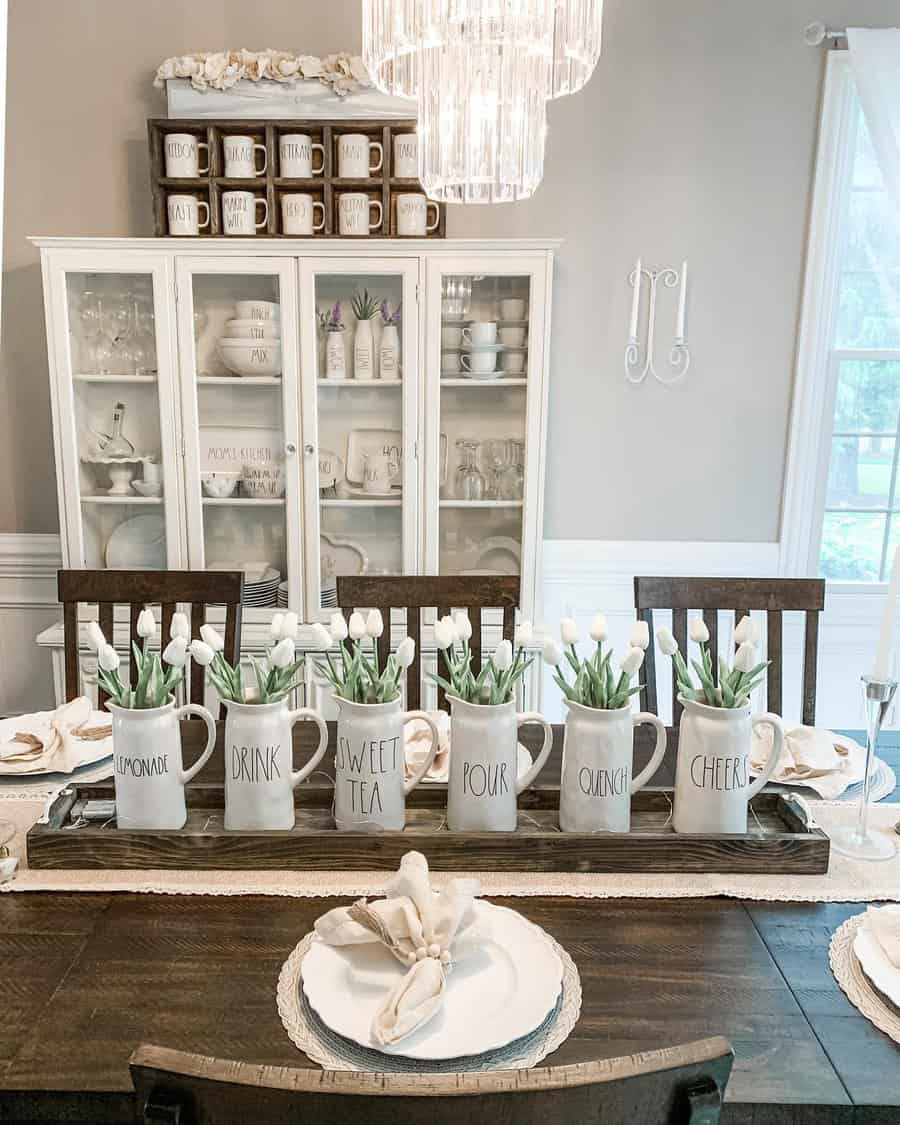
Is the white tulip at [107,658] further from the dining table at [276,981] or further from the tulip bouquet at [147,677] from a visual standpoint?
the dining table at [276,981]

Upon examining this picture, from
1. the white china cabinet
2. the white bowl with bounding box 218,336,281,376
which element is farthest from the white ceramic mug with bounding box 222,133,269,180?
the white bowl with bounding box 218,336,281,376

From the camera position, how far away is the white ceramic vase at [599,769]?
3.73ft

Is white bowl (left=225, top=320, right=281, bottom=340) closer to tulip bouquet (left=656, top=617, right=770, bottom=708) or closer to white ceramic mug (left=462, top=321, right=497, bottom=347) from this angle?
white ceramic mug (left=462, top=321, right=497, bottom=347)

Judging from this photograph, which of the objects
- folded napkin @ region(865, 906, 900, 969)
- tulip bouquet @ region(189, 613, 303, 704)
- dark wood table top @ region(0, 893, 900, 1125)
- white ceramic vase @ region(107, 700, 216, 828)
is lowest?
dark wood table top @ region(0, 893, 900, 1125)

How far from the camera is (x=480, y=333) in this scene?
2430 mm

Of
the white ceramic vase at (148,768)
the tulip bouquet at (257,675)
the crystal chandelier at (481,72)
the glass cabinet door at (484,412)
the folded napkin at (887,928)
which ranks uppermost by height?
the crystal chandelier at (481,72)

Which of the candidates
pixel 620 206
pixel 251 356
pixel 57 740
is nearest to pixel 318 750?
pixel 57 740

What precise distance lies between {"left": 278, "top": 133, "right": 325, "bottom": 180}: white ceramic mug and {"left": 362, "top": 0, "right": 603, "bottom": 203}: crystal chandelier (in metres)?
1.06

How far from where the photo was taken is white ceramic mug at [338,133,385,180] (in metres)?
2.33

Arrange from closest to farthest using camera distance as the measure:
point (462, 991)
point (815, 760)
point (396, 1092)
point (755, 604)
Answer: point (396, 1092) → point (462, 991) → point (815, 760) → point (755, 604)

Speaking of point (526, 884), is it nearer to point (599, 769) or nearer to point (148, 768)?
point (599, 769)

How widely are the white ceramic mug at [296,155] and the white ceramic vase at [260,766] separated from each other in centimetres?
171

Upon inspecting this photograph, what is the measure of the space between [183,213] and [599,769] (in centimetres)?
193

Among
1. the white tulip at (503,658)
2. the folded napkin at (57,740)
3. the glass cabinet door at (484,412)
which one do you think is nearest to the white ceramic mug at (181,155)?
the glass cabinet door at (484,412)
